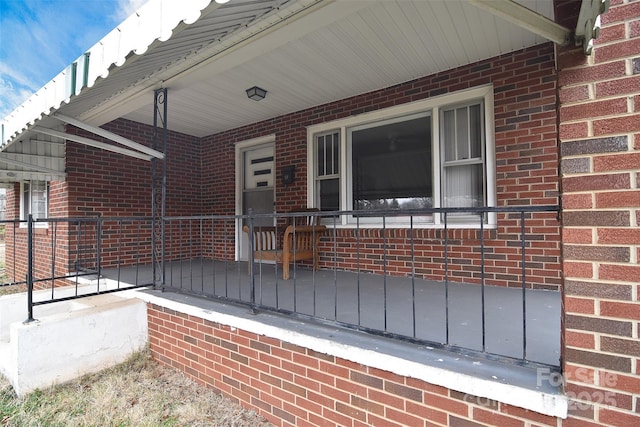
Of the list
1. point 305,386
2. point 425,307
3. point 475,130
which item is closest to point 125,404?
point 305,386

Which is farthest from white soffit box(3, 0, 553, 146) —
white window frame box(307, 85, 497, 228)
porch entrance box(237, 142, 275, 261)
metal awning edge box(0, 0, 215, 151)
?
porch entrance box(237, 142, 275, 261)

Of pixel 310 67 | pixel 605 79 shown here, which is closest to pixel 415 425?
pixel 605 79

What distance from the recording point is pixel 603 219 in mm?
1196

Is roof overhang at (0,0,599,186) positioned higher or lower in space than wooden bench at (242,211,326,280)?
higher

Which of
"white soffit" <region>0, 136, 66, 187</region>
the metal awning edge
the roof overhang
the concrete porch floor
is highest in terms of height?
the roof overhang

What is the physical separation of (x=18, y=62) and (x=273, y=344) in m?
10.7

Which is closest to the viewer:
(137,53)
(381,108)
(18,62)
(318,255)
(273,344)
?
(137,53)

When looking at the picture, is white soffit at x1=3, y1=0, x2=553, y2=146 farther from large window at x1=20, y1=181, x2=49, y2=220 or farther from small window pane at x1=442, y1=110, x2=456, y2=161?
large window at x1=20, y1=181, x2=49, y2=220

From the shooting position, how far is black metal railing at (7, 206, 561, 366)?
76.3 inches

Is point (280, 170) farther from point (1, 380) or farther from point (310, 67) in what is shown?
point (1, 380)

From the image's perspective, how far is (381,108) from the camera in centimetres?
414

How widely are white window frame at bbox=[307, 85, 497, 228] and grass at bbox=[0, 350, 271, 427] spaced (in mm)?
2618

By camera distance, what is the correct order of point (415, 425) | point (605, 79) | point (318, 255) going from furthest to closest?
point (318, 255) < point (415, 425) < point (605, 79)

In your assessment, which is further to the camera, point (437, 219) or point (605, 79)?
point (437, 219)
